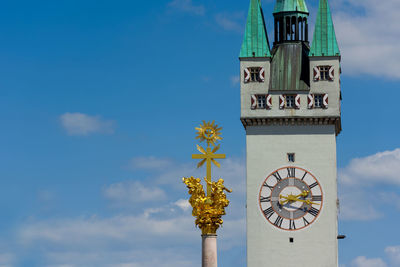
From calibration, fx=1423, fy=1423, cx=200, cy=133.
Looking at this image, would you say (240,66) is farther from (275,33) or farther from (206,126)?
(206,126)

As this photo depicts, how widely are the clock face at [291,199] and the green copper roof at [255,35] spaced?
27.3 feet

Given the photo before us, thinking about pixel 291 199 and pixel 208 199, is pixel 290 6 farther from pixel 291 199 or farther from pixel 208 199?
pixel 208 199

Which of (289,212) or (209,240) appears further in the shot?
(289,212)

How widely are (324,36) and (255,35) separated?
473 cm

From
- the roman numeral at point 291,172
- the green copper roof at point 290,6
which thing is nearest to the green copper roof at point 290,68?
the green copper roof at point 290,6

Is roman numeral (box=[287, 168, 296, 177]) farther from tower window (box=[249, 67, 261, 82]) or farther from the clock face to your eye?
tower window (box=[249, 67, 261, 82])

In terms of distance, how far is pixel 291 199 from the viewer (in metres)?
94.4

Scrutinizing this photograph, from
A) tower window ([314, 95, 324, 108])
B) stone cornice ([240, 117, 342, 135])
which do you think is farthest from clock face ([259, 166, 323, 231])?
tower window ([314, 95, 324, 108])

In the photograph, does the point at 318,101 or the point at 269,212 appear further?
the point at 318,101

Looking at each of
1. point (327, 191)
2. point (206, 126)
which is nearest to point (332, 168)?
point (327, 191)

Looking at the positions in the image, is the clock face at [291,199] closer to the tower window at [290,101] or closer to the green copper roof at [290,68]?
the tower window at [290,101]

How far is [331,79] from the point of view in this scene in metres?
95.5

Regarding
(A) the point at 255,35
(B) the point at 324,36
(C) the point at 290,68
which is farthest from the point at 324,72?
(A) the point at 255,35

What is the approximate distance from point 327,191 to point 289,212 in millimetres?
2888
